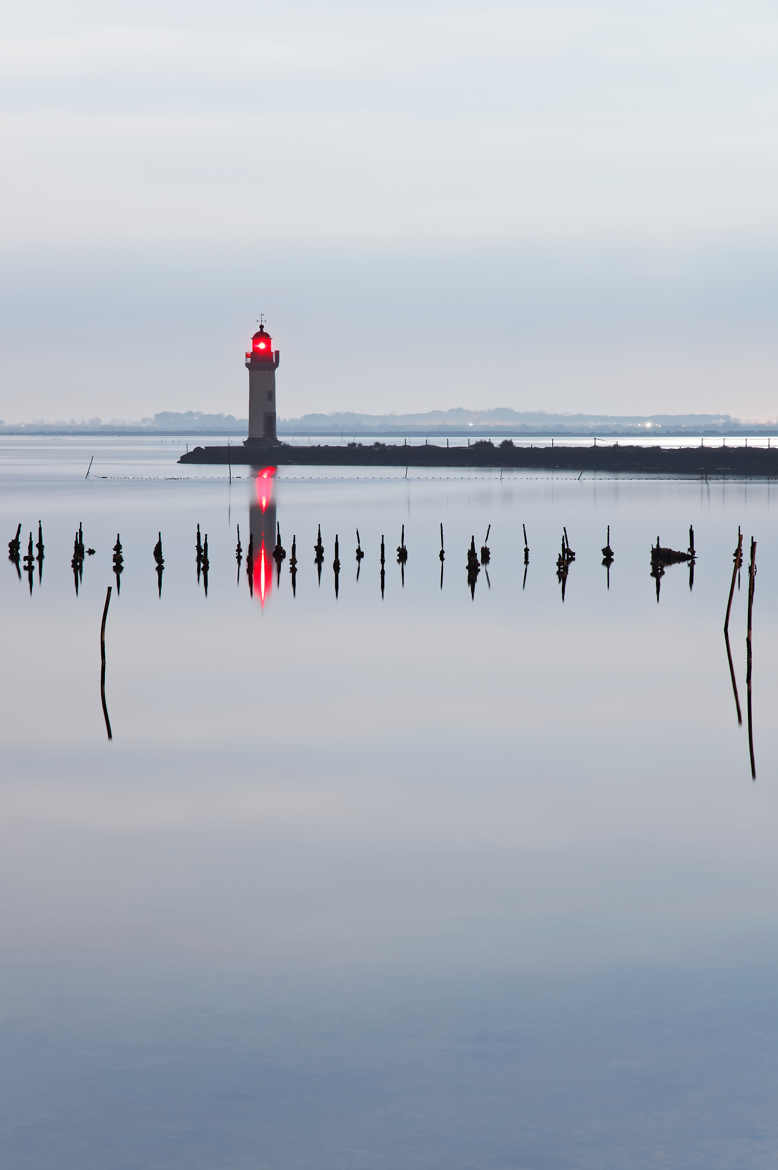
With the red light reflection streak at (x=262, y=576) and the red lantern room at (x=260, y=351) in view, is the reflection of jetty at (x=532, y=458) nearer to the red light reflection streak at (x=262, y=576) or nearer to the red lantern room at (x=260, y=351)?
the red lantern room at (x=260, y=351)

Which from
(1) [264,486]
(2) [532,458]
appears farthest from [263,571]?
(2) [532,458]

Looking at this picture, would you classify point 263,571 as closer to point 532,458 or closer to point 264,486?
point 264,486

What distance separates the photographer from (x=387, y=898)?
17297mm

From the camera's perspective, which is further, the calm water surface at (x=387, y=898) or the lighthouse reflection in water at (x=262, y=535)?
the lighthouse reflection in water at (x=262, y=535)

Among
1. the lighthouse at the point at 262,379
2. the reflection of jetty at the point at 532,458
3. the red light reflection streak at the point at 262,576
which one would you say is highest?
the lighthouse at the point at 262,379

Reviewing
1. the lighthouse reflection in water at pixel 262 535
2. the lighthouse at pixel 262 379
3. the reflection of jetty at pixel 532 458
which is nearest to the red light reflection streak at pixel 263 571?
the lighthouse reflection in water at pixel 262 535

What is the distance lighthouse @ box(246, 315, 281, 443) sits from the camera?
397ft

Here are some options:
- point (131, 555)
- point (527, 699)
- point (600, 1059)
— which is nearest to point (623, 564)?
point (131, 555)

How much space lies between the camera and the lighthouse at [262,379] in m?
121

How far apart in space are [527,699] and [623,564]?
29.6 meters

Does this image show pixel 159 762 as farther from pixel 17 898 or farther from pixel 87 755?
pixel 17 898

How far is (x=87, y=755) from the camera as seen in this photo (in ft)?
82.7

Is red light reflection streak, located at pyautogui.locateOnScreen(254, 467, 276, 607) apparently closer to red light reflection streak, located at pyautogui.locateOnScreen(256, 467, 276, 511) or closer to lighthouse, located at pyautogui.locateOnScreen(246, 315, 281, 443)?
red light reflection streak, located at pyautogui.locateOnScreen(256, 467, 276, 511)

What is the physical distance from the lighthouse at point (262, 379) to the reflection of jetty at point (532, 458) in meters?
3.81
